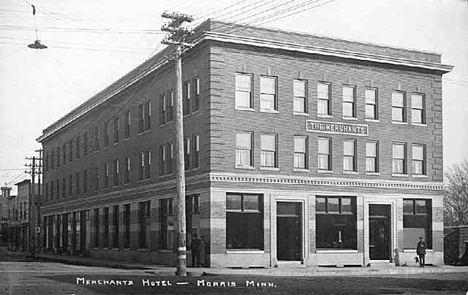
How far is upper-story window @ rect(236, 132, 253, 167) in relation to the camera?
23.2m

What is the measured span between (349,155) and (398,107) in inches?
95.3

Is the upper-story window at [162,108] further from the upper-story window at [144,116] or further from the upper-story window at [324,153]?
the upper-story window at [324,153]

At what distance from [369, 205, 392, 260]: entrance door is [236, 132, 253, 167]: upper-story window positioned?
3883 millimetres

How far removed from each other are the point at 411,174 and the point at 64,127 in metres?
10.7

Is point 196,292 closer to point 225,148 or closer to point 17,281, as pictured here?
point 17,281

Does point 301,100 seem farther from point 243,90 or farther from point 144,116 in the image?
point 144,116

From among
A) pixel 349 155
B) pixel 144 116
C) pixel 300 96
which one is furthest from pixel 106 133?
pixel 349 155

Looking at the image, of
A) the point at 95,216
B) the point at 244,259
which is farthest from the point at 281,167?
the point at 95,216

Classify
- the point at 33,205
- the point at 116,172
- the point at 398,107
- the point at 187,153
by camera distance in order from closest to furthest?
the point at 116,172 → the point at 33,205 → the point at 398,107 → the point at 187,153

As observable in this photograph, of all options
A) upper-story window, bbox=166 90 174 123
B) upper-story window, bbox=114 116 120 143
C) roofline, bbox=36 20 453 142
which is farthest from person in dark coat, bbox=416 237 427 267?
upper-story window, bbox=114 116 120 143

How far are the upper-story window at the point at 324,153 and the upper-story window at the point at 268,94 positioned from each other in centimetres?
167

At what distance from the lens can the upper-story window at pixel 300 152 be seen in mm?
23375

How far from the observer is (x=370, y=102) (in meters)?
21.4

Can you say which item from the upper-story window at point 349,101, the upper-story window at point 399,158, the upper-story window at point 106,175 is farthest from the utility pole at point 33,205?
the upper-story window at point 399,158
